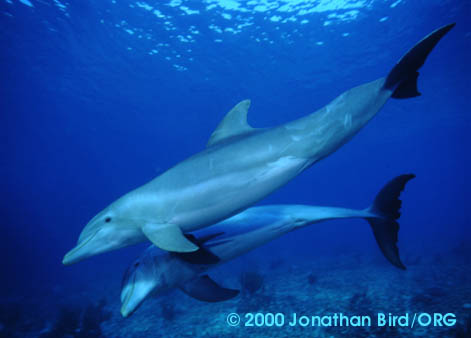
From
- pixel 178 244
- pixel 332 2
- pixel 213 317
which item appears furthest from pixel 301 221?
pixel 332 2

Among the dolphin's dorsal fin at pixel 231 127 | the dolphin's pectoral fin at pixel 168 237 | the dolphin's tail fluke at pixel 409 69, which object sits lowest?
the dolphin's pectoral fin at pixel 168 237

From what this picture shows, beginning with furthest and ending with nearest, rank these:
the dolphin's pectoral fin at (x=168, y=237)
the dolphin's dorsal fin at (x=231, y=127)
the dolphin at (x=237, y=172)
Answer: the dolphin's dorsal fin at (x=231, y=127), the dolphin at (x=237, y=172), the dolphin's pectoral fin at (x=168, y=237)

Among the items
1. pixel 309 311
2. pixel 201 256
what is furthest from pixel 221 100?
pixel 201 256

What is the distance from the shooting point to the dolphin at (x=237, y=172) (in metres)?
3.17

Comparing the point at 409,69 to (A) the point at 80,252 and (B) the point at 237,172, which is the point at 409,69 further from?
(A) the point at 80,252

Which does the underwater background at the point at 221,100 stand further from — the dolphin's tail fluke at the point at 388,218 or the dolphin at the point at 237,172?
the dolphin at the point at 237,172

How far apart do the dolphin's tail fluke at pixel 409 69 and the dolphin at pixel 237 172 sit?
0.04 ft

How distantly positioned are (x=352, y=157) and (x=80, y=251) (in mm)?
68462

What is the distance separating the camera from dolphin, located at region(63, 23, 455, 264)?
3168mm

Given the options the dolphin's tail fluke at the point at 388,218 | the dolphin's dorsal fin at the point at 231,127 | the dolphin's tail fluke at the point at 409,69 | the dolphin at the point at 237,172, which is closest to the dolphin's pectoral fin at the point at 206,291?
the dolphin at the point at 237,172

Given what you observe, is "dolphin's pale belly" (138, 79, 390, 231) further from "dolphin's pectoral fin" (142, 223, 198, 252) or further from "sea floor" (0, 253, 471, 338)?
"sea floor" (0, 253, 471, 338)

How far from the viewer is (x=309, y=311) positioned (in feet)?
24.9

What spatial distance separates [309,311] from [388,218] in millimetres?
4343

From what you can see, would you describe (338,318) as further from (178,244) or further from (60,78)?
(60,78)
